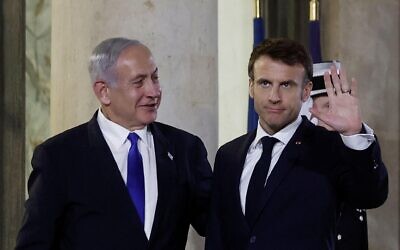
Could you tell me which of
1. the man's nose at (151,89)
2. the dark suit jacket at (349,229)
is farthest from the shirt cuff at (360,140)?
the man's nose at (151,89)

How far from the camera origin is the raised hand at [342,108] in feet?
10.1

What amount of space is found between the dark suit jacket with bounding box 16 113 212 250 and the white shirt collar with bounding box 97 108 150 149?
3 centimetres

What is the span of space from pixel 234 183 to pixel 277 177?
0.50 feet

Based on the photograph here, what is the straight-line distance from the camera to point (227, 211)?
10.8ft

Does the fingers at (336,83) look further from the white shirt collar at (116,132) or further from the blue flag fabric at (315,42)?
the blue flag fabric at (315,42)

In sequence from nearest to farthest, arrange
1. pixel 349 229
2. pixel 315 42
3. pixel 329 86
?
pixel 329 86 < pixel 349 229 < pixel 315 42

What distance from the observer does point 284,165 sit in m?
3.23

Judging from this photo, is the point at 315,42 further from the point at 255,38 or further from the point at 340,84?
the point at 340,84

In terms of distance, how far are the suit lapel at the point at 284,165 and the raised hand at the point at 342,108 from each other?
0.50ft

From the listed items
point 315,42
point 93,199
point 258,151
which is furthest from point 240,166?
point 315,42

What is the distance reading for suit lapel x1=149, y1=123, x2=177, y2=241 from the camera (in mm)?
3373

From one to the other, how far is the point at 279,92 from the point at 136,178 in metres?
0.58

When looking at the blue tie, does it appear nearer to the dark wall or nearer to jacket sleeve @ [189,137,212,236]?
jacket sleeve @ [189,137,212,236]

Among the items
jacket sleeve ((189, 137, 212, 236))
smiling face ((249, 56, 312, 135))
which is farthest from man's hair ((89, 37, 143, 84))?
smiling face ((249, 56, 312, 135))
